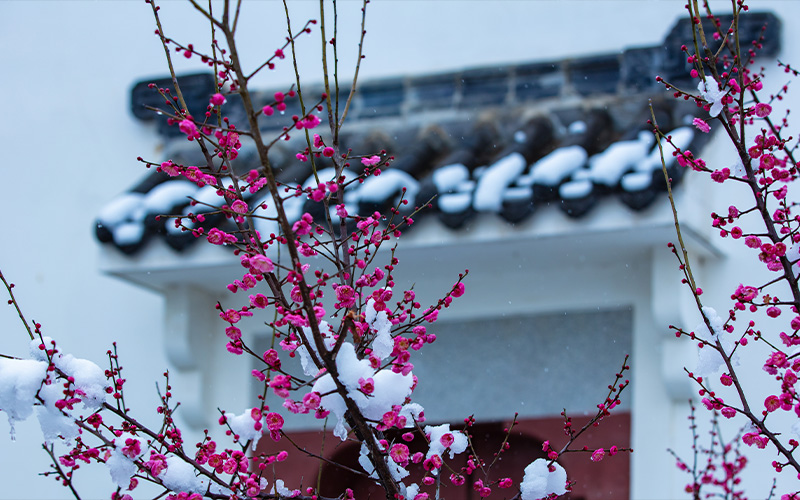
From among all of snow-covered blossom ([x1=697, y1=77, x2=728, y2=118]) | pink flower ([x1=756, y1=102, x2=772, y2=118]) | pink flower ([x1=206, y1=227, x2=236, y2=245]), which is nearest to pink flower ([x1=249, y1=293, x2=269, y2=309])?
pink flower ([x1=206, y1=227, x2=236, y2=245])

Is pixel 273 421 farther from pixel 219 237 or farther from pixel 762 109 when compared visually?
pixel 762 109

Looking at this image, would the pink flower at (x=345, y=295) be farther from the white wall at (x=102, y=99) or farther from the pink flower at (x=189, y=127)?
the white wall at (x=102, y=99)

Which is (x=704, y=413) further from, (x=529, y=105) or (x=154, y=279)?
(x=154, y=279)

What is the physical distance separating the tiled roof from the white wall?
Answer: 133 mm

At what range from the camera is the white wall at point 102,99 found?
3.33 metres

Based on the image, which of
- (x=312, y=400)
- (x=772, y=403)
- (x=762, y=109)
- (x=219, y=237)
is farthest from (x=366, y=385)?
(x=762, y=109)

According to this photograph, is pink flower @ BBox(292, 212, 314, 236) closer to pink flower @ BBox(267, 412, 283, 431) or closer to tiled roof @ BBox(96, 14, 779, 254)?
pink flower @ BBox(267, 412, 283, 431)

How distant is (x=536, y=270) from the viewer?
9.86 feet

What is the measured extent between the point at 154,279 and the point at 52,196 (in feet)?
2.77

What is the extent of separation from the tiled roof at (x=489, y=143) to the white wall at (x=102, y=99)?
0.13 meters

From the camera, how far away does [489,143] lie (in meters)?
2.96

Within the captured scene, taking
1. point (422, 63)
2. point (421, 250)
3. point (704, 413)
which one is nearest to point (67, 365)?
point (421, 250)

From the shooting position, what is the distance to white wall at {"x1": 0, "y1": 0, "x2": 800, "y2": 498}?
333 centimetres

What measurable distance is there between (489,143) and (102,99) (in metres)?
1.71
